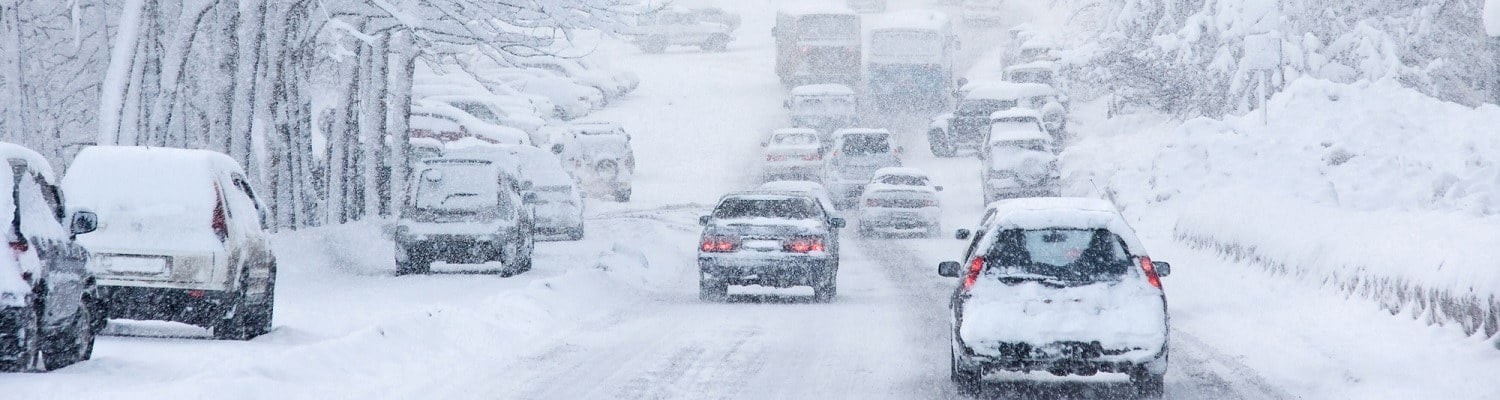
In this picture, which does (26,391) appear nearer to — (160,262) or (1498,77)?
(160,262)

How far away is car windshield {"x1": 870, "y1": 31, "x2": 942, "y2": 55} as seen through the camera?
181ft

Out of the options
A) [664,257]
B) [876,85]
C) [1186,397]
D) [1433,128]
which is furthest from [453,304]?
[876,85]

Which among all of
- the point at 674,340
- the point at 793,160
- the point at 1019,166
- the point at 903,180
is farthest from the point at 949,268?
the point at 793,160

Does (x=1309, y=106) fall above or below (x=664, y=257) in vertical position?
above

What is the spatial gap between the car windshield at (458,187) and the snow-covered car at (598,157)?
16.3 metres

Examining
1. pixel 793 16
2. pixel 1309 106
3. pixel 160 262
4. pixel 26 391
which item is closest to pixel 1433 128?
pixel 1309 106

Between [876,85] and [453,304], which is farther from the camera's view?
[876,85]

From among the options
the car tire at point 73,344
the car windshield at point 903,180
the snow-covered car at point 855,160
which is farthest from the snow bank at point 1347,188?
the car tire at point 73,344

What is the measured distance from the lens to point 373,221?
99.3 feet

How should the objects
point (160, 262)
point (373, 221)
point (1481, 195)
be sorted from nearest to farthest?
point (160, 262) < point (1481, 195) < point (373, 221)

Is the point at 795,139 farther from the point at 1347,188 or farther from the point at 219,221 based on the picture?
the point at 219,221

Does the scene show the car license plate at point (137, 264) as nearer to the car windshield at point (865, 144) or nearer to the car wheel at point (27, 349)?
the car wheel at point (27, 349)

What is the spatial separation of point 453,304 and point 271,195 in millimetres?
9799

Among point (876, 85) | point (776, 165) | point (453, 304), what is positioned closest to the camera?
point (453, 304)
